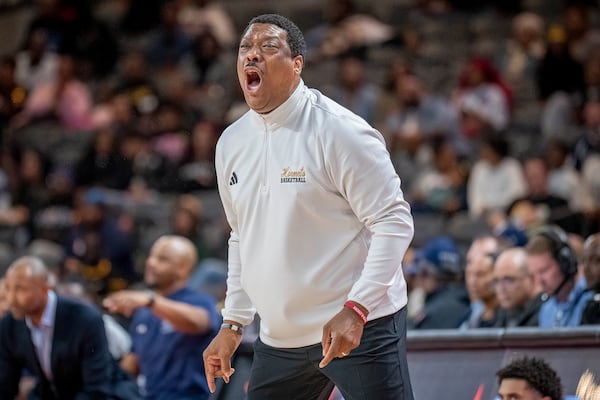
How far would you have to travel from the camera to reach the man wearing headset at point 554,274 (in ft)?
22.6

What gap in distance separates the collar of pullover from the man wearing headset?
3.02m

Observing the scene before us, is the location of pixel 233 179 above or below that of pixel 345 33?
above

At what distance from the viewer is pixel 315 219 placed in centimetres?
425

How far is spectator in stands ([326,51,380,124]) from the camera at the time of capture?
1371 cm

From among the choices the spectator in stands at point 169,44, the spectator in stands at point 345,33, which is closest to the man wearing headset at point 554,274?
the spectator in stands at point 345,33

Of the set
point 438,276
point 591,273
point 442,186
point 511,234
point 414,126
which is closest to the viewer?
point 591,273

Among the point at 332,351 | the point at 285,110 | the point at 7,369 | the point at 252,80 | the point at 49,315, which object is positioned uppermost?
the point at 252,80

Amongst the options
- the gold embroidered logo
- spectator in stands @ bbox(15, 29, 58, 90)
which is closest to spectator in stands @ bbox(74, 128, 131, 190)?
spectator in stands @ bbox(15, 29, 58, 90)

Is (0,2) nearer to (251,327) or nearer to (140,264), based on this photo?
(140,264)

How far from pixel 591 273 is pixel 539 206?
4.02m

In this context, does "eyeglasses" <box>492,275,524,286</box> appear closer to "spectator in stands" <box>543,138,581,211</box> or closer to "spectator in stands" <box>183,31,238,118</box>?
"spectator in stands" <box>543,138,581,211</box>

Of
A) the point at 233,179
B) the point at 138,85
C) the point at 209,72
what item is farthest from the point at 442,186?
the point at 233,179

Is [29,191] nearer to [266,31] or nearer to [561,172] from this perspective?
[561,172]

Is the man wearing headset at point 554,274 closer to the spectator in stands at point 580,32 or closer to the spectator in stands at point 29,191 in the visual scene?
the spectator in stands at point 580,32
